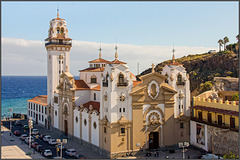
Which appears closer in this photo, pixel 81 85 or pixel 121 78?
pixel 121 78

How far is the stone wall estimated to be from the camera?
46.6 metres

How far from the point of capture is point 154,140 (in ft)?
177

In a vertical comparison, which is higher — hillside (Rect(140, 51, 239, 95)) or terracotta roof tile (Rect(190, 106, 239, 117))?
hillside (Rect(140, 51, 239, 95))

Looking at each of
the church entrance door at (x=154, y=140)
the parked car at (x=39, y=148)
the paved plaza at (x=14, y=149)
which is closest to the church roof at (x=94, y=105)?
the church entrance door at (x=154, y=140)

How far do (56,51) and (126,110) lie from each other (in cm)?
3137

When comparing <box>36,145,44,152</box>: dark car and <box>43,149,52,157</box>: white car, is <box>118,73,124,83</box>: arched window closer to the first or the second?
<box>43,149,52,157</box>: white car

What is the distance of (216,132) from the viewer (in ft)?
165

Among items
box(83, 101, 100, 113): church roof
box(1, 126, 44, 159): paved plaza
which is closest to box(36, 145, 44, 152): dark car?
box(1, 126, 44, 159): paved plaza

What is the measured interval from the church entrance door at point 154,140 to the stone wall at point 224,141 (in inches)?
342

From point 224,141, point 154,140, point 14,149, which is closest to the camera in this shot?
point 224,141

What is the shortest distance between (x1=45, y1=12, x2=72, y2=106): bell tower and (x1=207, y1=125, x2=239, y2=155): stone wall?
38.7 metres

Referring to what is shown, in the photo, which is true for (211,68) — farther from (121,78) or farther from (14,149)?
(14,149)

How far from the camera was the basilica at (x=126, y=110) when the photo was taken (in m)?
50.2

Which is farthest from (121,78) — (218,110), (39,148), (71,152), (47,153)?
(39,148)
